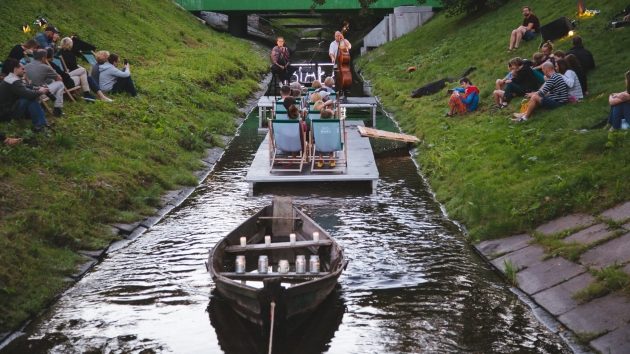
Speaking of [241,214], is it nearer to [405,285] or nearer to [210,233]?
[210,233]

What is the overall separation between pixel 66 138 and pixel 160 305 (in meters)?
7.87

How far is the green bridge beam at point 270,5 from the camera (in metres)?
60.1

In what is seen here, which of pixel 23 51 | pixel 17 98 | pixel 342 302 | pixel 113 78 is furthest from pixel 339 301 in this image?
pixel 113 78

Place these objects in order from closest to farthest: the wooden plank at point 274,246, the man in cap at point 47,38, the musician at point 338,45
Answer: the wooden plank at point 274,246, the man in cap at point 47,38, the musician at point 338,45

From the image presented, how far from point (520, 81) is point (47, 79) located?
12045 millimetres

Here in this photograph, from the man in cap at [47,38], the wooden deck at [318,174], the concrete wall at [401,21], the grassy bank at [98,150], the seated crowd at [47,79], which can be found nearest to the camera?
the grassy bank at [98,150]

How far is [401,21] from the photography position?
184 ft

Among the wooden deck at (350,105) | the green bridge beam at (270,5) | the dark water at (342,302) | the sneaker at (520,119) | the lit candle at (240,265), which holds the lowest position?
the dark water at (342,302)

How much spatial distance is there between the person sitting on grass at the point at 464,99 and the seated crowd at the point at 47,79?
30.8 feet

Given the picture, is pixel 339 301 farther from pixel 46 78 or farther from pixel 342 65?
pixel 342 65

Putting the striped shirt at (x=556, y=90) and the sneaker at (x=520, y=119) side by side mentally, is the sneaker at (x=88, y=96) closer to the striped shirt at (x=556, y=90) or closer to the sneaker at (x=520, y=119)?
the sneaker at (x=520, y=119)

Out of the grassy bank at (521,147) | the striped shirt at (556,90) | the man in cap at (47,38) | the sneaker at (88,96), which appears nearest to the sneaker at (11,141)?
the sneaker at (88,96)

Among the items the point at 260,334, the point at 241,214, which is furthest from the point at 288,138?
the point at 260,334

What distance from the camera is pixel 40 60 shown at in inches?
862
